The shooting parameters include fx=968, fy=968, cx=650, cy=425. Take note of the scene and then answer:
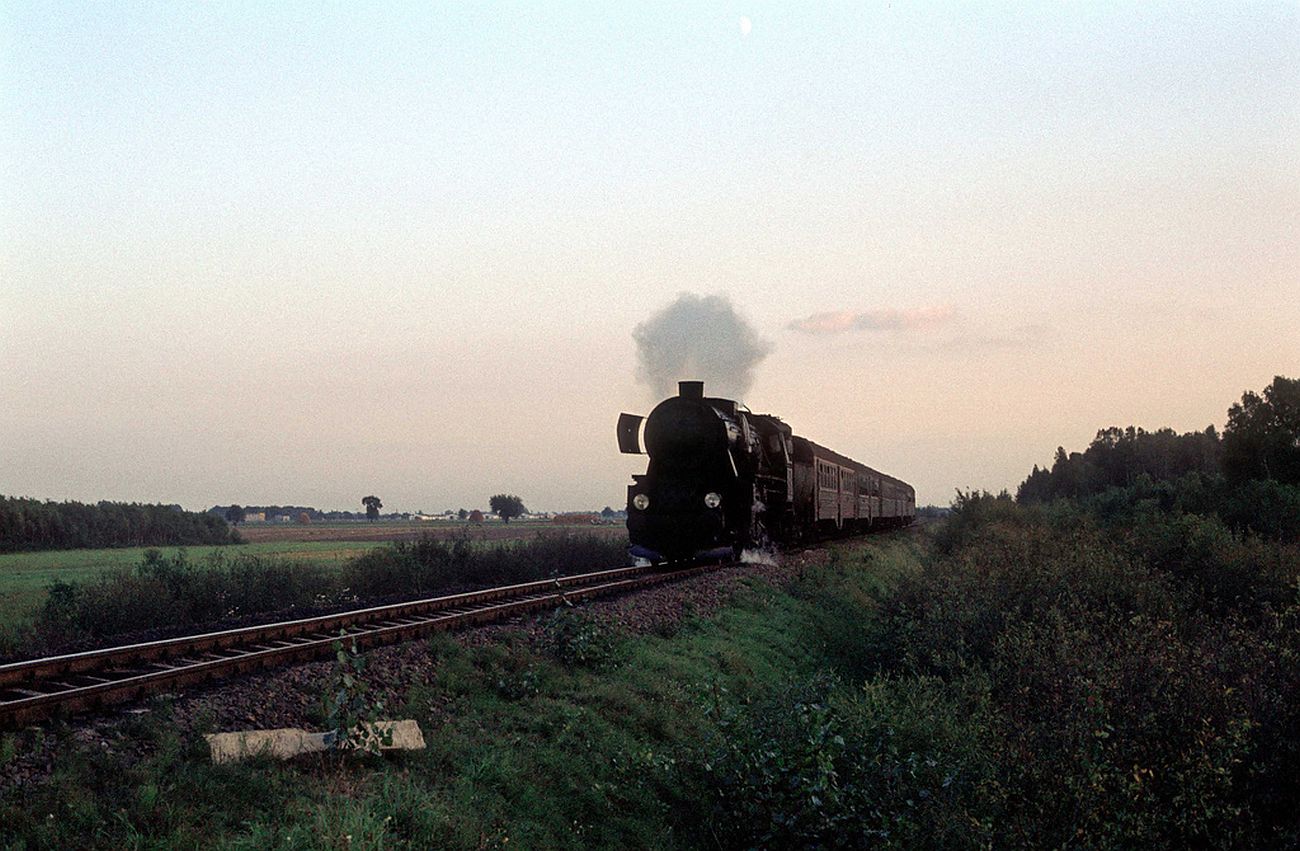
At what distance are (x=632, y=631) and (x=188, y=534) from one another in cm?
5265

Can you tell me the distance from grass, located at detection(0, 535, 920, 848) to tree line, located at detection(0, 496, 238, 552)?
159ft

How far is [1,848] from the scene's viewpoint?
523cm

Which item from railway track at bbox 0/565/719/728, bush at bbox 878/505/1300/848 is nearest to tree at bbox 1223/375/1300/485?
bush at bbox 878/505/1300/848

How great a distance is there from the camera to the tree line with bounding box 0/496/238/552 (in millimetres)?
49844

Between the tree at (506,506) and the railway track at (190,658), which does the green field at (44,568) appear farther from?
the tree at (506,506)

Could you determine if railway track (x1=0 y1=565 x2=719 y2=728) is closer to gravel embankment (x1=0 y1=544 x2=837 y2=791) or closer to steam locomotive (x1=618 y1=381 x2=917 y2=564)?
gravel embankment (x1=0 y1=544 x2=837 y2=791)

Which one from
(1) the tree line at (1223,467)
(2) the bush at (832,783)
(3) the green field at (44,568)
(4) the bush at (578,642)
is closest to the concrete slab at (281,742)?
(2) the bush at (832,783)

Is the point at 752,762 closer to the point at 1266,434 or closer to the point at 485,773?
the point at 485,773

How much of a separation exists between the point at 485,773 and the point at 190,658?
16.2 feet

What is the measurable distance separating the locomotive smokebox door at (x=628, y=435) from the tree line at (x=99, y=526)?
4016 centimetres

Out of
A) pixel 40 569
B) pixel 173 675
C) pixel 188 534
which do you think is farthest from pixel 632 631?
pixel 188 534

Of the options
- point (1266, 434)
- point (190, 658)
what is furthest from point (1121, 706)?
point (1266, 434)

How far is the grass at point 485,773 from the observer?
5762 mm

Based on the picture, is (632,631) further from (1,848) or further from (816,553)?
(816,553)
